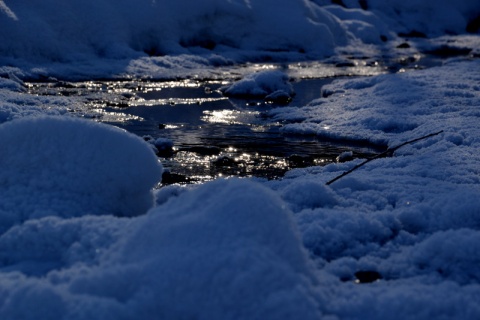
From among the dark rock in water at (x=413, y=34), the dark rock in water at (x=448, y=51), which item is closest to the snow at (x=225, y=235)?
the dark rock in water at (x=448, y=51)

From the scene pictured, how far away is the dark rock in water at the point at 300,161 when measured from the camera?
7234 millimetres

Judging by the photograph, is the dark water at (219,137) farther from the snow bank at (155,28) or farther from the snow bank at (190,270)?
the snow bank at (155,28)

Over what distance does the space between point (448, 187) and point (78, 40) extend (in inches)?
575

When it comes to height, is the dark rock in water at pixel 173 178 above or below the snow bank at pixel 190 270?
below

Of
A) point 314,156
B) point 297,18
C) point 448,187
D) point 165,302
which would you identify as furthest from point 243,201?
point 297,18

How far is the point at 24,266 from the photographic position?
288 cm

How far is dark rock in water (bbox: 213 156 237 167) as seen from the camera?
7.12 m

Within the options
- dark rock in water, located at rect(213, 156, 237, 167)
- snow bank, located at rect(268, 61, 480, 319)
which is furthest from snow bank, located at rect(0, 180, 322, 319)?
dark rock in water, located at rect(213, 156, 237, 167)

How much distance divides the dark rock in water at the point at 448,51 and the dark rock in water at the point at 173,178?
20498 mm

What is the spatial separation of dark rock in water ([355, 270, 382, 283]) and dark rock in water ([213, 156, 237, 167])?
13.1ft

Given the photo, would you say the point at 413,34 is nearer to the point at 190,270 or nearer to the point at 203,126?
the point at 203,126

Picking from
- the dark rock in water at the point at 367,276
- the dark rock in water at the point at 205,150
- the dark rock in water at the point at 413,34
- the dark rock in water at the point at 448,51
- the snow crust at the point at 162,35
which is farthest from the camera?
the dark rock in water at the point at 413,34

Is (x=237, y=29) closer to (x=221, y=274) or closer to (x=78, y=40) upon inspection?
(x=78, y=40)

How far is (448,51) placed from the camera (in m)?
27.3
